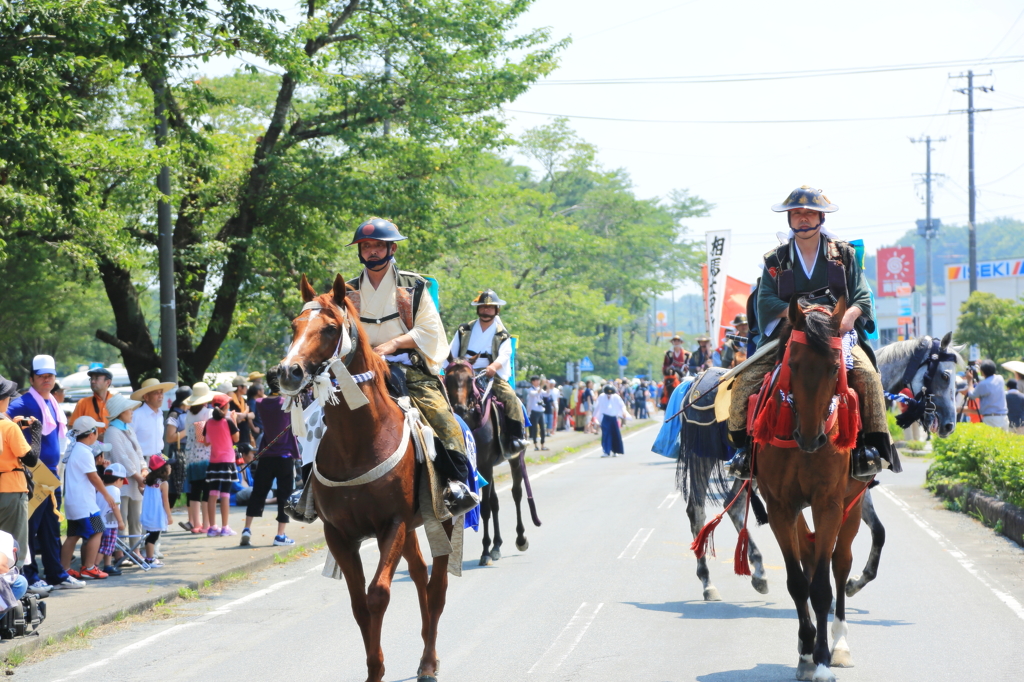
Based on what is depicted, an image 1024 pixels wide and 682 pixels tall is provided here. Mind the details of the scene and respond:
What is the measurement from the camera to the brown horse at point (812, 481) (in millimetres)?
6621

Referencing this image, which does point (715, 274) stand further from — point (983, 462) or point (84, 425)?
point (84, 425)

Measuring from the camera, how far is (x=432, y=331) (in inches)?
280

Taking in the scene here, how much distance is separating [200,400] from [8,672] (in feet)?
26.0

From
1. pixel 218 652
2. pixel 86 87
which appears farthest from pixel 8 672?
pixel 86 87

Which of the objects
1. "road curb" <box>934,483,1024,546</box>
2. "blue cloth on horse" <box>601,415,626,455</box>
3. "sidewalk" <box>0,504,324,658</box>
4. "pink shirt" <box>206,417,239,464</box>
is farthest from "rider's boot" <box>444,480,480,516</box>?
"blue cloth on horse" <box>601,415,626,455</box>

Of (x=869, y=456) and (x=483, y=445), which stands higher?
(x=869, y=456)

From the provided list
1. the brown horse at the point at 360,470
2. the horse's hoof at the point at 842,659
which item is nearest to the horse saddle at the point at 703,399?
the horse's hoof at the point at 842,659

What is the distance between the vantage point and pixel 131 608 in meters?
9.80

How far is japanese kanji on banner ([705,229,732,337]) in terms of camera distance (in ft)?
88.7

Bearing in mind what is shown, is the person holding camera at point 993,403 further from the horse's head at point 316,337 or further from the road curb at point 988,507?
the horse's head at point 316,337

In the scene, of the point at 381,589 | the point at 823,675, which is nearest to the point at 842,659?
the point at 823,675

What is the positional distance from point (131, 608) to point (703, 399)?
570 cm

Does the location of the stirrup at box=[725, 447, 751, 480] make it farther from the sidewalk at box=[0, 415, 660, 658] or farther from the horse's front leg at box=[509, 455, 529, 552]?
the sidewalk at box=[0, 415, 660, 658]

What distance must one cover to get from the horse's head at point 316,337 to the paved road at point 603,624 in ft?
8.17
